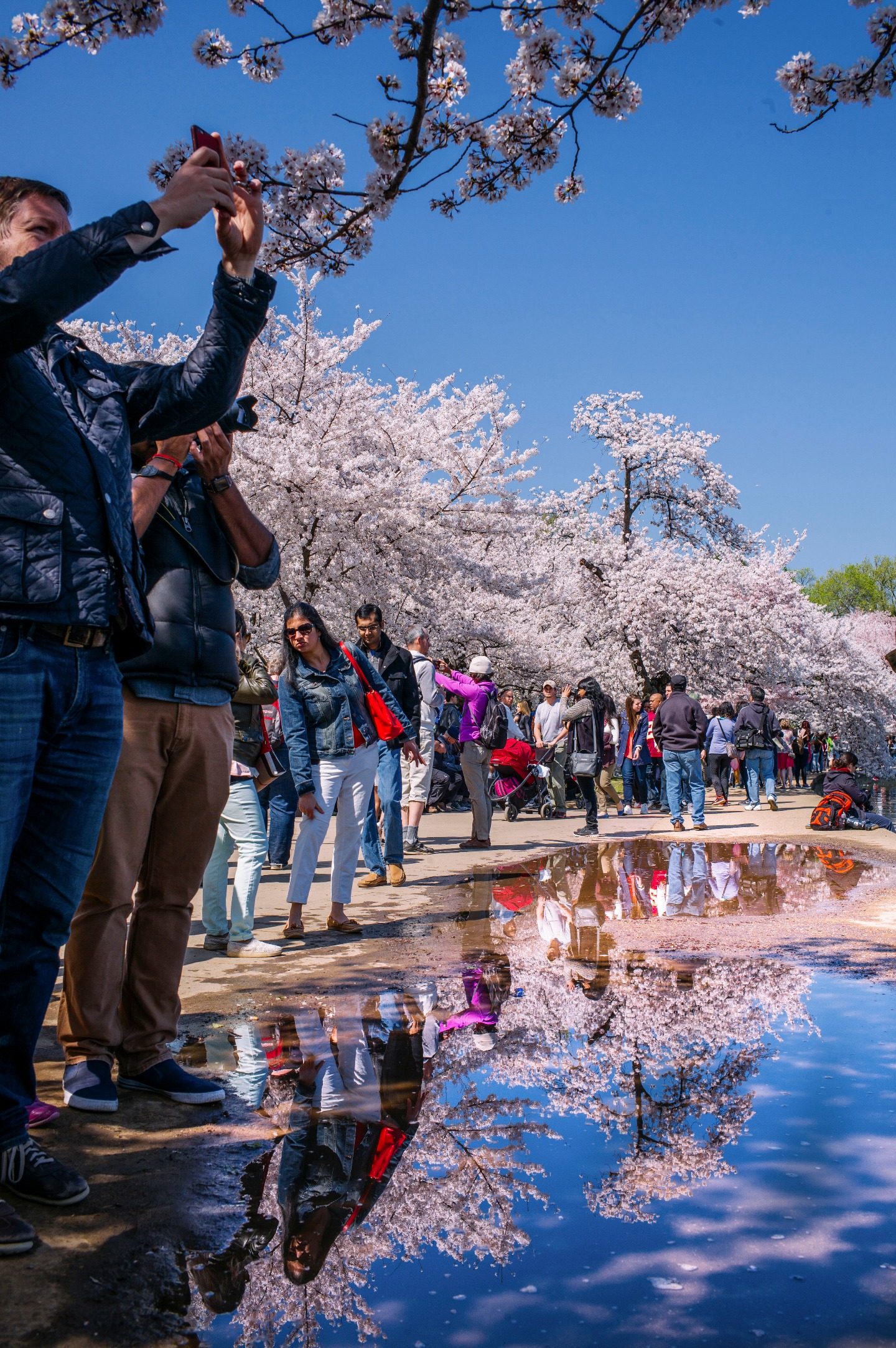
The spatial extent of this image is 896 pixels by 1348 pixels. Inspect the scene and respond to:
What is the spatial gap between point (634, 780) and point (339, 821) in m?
12.0

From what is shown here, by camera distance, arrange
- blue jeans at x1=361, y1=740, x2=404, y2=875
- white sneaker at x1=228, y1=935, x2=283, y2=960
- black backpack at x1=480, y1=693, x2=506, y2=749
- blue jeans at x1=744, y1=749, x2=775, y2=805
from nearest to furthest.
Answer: white sneaker at x1=228, y1=935, x2=283, y2=960
blue jeans at x1=361, y1=740, x2=404, y2=875
black backpack at x1=480, y1=693, x2=506, y2=749
blue jeans at x1=744, y1=749, x2=775, y2=805

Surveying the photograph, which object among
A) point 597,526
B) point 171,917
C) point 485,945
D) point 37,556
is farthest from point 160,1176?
point 597,526

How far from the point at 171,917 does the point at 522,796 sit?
12.1 metres

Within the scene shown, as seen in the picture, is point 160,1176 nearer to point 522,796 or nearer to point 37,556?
point 37,556

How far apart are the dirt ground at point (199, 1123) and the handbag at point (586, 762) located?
3.47m

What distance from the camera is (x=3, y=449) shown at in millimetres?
2289

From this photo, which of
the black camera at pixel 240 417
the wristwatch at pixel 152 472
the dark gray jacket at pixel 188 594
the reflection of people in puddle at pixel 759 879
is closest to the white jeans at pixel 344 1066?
the dark gray jacket at pixel 188 594

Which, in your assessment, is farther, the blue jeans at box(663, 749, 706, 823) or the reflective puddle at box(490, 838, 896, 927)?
the blue jeans at box(663, 749, 706, 823)

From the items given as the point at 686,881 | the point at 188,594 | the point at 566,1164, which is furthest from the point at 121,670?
the point at 686,881

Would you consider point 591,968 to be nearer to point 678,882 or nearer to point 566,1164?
point 566,1164

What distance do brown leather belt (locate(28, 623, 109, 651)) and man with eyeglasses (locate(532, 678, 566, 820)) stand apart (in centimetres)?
1229

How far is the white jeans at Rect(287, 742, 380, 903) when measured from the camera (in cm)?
588

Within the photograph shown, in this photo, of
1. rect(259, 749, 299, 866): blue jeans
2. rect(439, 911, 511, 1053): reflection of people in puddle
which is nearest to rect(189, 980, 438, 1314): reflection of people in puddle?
rect(439, 911, 511, 1053): reflection of people in puddle

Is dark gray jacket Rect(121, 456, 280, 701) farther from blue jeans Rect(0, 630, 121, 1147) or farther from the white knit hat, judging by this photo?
the white knit hat
